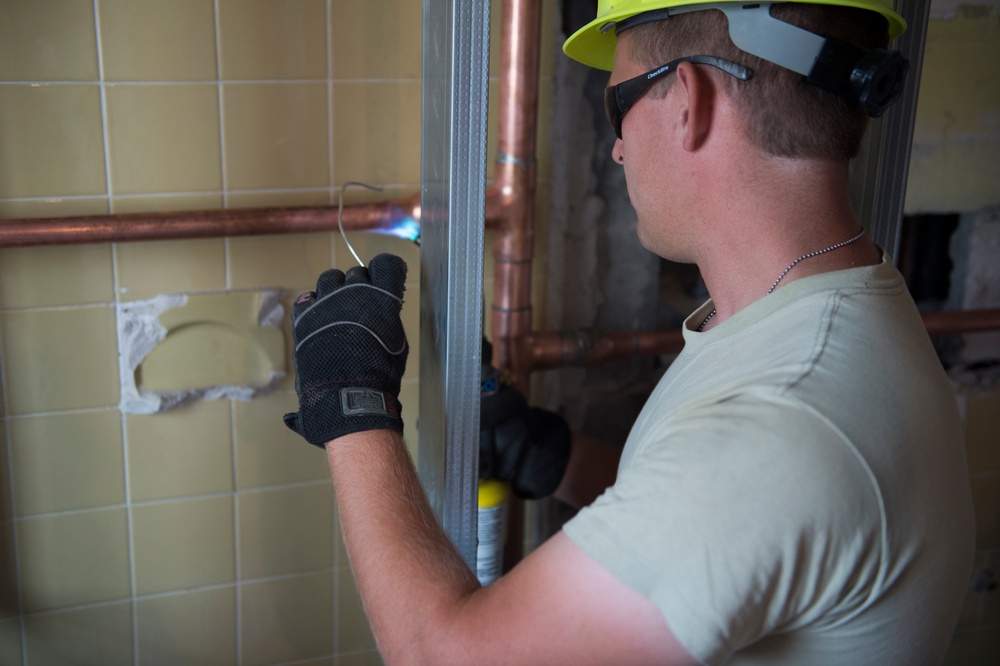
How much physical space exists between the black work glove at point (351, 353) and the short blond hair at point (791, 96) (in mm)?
381

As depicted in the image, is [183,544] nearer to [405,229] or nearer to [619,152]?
[405,229]

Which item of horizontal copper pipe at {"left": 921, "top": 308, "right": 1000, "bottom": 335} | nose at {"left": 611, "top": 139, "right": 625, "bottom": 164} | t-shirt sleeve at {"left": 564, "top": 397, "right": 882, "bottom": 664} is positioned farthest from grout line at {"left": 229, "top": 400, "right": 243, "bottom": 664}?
horizontal copper pipe at {"left": 921, "top": 308, "right": 1000, "bottom": 335}

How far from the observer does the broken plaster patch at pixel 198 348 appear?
4.52 feet

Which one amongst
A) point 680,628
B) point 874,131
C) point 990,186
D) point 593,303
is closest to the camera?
point 680,628

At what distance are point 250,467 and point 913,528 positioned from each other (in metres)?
1.02

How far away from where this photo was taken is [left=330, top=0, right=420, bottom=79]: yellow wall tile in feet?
4.45

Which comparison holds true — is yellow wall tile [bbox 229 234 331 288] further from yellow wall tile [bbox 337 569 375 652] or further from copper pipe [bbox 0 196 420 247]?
yellow wall tile [bbox 337 569 375 652]

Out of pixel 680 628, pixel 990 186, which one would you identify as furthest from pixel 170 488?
pixel 990 186

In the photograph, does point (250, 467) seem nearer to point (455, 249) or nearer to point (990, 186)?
point (455, 249)

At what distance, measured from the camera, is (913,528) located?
2.51 ft

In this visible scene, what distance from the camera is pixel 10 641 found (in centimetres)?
140

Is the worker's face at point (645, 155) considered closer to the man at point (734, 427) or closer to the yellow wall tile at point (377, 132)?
the man at point (734, 427)

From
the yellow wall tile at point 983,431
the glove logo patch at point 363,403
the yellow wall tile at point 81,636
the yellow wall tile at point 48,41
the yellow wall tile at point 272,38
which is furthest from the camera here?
the yellow wall tile at point 983,431

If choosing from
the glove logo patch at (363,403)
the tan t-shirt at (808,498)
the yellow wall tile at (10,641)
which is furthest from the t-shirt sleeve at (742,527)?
the yellow wall tile at (10,641)
